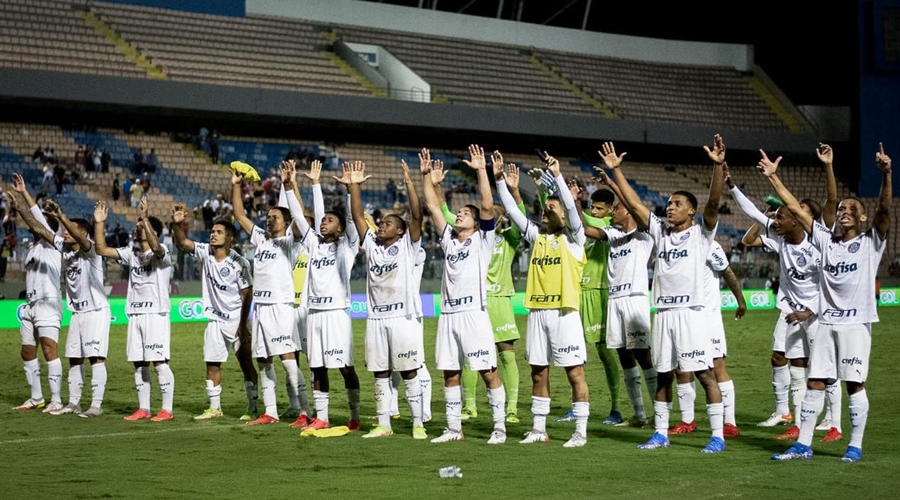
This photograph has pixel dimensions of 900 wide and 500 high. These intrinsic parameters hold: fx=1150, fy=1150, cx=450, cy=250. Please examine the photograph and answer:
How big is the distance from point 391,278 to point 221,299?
9.30ft

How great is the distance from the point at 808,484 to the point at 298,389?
6.58m

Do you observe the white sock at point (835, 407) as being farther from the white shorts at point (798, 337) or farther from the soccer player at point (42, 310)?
the soccer player at point (42, 310)

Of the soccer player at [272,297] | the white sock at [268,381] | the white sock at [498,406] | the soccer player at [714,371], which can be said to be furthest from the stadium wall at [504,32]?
the white sock at [498,406]

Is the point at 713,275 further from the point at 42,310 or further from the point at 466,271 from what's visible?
the point at 42,310

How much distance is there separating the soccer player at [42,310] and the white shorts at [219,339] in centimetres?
255

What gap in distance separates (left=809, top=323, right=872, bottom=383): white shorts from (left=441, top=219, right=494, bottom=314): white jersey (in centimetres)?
336

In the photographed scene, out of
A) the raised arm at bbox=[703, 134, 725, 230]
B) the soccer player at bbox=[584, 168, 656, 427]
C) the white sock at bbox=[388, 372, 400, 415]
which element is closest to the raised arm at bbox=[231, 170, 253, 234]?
the white sock at bbox=[388, 372, 400, 415]

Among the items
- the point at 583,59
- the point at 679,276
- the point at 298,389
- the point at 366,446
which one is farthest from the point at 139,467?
the point at 583,59

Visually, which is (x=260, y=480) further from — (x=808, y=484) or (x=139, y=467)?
(x=808, y=484)

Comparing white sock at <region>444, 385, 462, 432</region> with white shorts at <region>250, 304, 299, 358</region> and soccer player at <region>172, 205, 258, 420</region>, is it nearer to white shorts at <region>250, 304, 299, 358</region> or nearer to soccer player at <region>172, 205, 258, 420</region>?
white shorts at <region>250, 304, 299, 358</region>

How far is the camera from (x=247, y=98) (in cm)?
4434

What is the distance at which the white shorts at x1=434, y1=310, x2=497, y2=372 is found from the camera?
11.8m

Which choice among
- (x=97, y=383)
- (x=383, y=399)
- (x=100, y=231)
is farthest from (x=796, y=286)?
(x=97, y=383)

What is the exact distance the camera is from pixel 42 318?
15266mm
